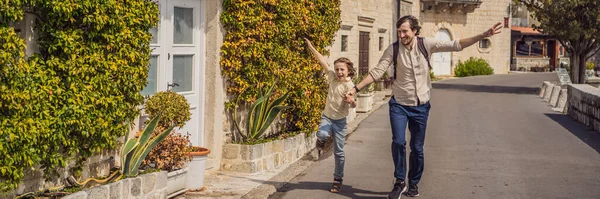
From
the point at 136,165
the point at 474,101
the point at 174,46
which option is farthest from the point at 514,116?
the point at 136,165

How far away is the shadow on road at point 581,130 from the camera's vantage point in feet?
45.7

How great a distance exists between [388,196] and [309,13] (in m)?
5.25

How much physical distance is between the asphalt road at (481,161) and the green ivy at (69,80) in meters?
2.07

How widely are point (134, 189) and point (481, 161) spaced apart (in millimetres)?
5637

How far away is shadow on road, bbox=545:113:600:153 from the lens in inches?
549

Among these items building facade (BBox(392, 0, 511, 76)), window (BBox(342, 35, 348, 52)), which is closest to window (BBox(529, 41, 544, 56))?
building facade (BBox(392, 0, 511, 76))

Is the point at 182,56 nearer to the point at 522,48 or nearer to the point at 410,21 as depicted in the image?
the point at 410,21

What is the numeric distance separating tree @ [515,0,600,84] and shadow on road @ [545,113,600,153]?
11.3 m

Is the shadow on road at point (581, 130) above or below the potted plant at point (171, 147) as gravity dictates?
below

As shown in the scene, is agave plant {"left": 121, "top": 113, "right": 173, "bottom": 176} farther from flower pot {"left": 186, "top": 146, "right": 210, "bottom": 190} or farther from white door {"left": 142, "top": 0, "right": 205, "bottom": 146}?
white door {"left": 142, "top": 0, "right": 205, "bottom": 146}

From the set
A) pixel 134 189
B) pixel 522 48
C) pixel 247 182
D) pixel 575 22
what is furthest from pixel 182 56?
pixel 522 48

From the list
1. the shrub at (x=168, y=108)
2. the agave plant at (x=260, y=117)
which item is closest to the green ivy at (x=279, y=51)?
the agave plant at (x=260, y=117)

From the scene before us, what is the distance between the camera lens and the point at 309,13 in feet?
42.4

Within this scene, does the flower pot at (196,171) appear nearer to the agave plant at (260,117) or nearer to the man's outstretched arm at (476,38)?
the agave plant at (260,117)
